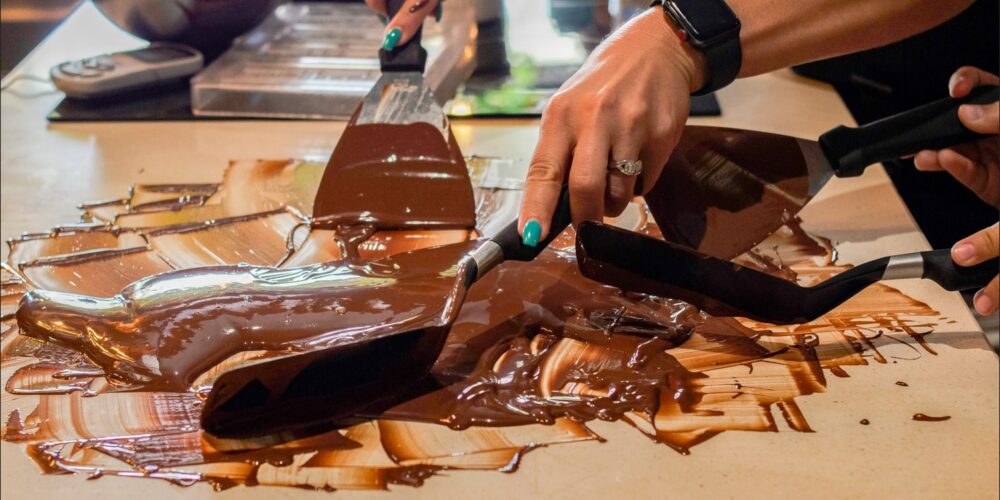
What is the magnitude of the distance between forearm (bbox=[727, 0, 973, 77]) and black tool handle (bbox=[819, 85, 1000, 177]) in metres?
0.13

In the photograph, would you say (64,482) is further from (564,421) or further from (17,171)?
(17,171)

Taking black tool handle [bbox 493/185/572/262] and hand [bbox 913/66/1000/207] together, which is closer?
black tool handle [bbox 493/185/572/262]

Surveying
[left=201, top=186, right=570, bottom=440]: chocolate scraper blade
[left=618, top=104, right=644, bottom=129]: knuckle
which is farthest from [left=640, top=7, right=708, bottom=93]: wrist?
[left=201, top=186, right=570, bottom=440]: chocolate scraper blade

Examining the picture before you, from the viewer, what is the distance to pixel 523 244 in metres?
1.17

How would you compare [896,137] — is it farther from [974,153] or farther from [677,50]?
[677,50]

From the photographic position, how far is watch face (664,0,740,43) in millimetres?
1226

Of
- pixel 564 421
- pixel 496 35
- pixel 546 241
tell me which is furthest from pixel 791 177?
pixel 496 35

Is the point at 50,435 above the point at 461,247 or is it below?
below

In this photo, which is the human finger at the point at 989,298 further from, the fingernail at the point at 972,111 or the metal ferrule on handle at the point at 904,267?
the fingernail at the point at 972,111

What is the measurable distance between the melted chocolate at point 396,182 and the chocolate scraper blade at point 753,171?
1.16ft

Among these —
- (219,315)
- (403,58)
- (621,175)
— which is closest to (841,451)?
(621,175)

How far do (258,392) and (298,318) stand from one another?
0.16 metres

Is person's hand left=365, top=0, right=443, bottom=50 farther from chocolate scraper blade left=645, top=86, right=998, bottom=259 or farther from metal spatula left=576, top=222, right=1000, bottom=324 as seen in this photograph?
metal spatula left=576, top=222, right=1000, bottom=324

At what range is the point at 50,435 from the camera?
1093 millimetres
